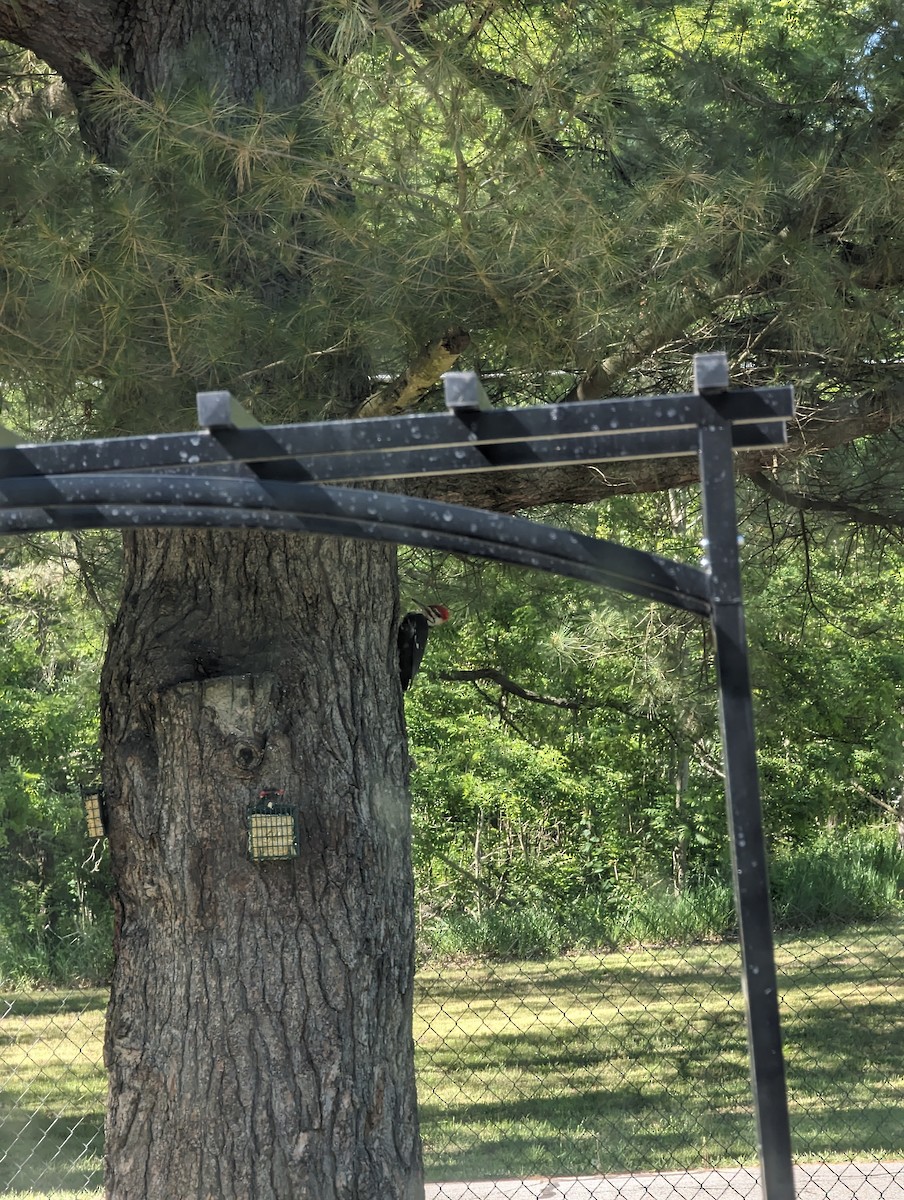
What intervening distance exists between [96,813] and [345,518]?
2304 millimetres

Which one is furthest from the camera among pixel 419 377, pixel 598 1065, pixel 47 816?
pixel 47 816

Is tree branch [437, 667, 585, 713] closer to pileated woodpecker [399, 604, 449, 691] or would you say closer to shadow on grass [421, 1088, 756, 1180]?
shadow on grass [421, 1088, 756, 1180]

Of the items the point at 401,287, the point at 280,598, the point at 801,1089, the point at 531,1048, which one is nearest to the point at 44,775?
the point at 531,1048

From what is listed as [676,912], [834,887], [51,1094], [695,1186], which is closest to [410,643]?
[695,1186]

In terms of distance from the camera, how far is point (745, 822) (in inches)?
66.7

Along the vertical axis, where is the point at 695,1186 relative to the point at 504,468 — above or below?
below

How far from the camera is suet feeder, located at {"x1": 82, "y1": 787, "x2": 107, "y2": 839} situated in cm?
379

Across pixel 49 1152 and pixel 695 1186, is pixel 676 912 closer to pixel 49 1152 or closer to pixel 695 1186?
pixel 695 1186

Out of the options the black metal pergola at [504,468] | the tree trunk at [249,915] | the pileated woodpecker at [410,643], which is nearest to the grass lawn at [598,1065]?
the tree trunk at [249,915]

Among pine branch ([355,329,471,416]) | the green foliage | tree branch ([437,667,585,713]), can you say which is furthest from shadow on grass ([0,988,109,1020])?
pine branch ([355,329,471,416])

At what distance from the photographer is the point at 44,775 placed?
10117 mm

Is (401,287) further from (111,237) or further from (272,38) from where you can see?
(272,38)

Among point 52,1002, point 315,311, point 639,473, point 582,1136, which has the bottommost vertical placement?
point 582,1136

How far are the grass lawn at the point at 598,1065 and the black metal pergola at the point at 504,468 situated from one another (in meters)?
4.12
